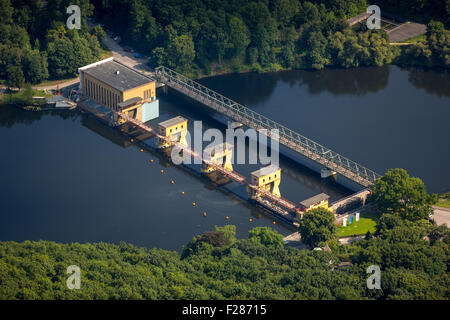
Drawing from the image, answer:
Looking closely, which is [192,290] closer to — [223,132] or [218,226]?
[218,226]

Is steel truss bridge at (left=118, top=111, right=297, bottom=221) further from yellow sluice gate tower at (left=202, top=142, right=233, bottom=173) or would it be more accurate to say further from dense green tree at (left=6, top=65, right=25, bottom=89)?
dense green tree at (left=6, top=65, right=25, bottom=89)

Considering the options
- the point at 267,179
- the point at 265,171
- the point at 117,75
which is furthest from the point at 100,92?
the point at 267,179

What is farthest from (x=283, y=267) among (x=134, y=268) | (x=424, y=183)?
(x=424, y=183)

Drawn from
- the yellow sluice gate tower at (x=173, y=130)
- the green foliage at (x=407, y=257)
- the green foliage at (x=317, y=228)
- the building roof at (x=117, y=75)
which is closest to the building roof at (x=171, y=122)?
the yellow sluice gate tower at (x=173, y=130)

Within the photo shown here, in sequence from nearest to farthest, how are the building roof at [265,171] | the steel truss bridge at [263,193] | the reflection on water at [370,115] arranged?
the steel truss bridge at [263,193], the building roof at [265,171], the reflection on water at [370,115]

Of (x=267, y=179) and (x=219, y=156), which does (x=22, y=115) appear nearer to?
(x=219, y=156)

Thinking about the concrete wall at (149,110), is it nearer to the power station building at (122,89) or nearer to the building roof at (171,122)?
the power station building at (122,89)

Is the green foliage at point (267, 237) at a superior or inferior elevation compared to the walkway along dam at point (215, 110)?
inferior
